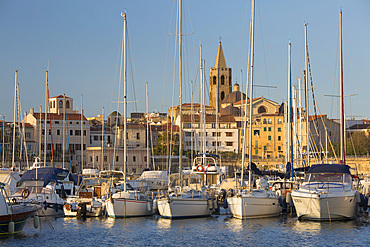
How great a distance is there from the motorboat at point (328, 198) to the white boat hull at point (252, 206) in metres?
1.65

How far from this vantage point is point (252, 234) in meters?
27.3

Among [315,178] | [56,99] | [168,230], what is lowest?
[168,230]

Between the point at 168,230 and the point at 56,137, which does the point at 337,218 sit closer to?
the point at 168,230

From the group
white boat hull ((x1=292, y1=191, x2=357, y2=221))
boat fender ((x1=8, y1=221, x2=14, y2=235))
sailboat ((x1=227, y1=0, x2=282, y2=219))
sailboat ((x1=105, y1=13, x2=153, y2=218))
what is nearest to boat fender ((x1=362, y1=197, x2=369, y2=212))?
white boat hull ((x1=292, y1=191, x2=357, y2=221))

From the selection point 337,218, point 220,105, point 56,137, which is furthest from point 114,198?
point 220,105

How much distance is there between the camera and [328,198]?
29109mm

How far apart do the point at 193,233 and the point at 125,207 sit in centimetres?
556

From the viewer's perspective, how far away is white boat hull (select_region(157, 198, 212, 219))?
31156 millimetres

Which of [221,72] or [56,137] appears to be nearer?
[56,137]

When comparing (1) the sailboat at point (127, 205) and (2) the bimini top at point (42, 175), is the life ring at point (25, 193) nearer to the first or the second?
(2) the bimini top at point (42, 175)

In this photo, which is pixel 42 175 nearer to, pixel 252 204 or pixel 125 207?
pixel 125 207

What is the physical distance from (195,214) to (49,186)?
1017cm

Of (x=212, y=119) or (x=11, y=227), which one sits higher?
(x=212, y=119)

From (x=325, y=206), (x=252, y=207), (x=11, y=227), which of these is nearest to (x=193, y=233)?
(x=252, y=207)
